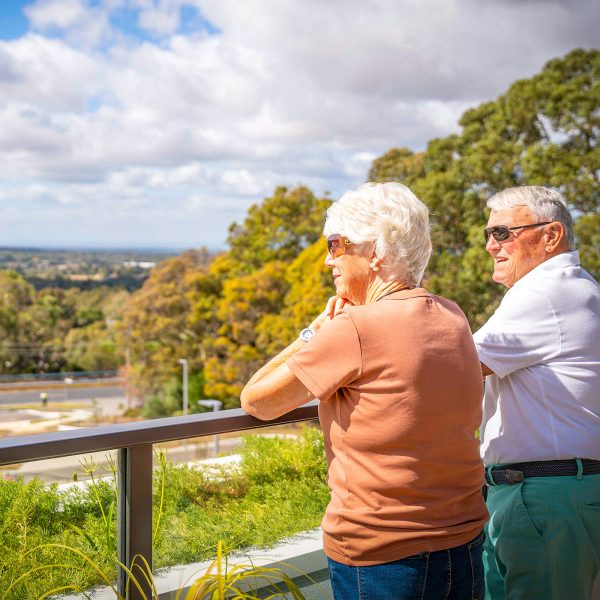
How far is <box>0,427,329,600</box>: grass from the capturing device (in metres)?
1.71

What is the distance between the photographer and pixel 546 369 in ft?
6.11

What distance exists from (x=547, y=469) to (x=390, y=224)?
2.61 ft

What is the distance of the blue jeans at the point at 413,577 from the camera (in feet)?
4.83

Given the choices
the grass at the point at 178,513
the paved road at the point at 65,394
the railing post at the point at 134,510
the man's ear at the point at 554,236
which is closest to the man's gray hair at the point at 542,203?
the man's ear at the point at 554,236

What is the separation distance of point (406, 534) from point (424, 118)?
54927 millimetres

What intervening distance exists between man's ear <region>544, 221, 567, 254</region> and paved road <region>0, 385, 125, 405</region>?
38863mm

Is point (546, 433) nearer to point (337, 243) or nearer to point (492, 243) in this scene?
point (492, 243)

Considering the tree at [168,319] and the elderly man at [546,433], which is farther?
the tree at [168,319]

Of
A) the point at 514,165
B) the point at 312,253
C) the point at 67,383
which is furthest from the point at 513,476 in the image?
the point at 67,383

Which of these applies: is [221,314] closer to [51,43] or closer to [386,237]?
[386,237]

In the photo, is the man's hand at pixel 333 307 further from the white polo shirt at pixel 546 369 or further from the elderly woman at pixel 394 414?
the white polo shirt at pixel 546 369

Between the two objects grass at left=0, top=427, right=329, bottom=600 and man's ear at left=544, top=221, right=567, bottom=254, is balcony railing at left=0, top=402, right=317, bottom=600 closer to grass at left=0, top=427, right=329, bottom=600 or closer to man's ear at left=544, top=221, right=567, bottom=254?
grass at left=0, top=427, right=329, bottom=600

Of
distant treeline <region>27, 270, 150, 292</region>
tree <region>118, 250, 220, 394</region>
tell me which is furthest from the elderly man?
distant treeline <region>27, 270, 150, 292</region>

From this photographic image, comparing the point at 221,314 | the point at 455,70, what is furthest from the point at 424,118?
the point at 221,314
